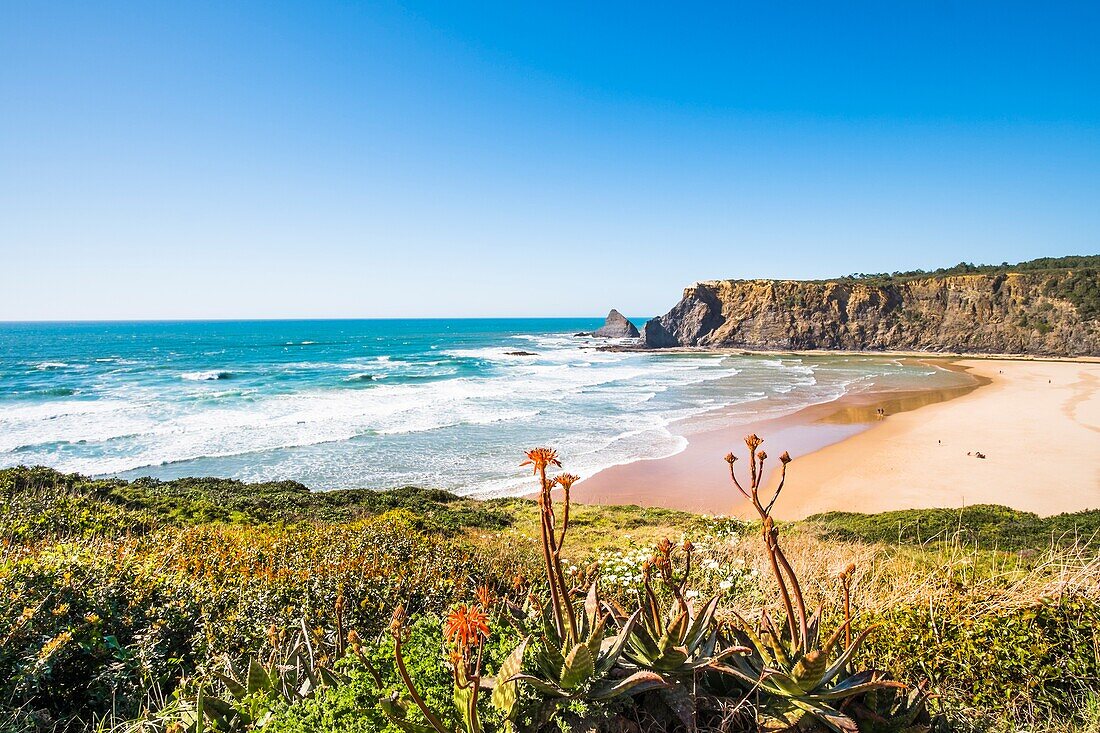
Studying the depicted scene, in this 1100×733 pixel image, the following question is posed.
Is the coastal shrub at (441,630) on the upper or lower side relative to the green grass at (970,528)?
upper

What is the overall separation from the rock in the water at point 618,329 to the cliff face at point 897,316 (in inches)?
734

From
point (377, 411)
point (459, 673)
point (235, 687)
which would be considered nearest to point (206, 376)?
point (377, 411)

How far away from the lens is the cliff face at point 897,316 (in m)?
64.6

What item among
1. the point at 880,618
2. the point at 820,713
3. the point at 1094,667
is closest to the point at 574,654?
the point at 820,713

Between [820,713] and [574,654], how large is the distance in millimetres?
1085

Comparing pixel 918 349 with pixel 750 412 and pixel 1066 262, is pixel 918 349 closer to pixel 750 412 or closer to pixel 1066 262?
pixel 1066 262

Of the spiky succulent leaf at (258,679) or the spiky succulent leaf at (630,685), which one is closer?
the spiky succulent leaf at (630,685)

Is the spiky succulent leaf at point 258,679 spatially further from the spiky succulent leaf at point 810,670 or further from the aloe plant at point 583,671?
the spiky succulent leaf at point 810,670

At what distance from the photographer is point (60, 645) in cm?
297

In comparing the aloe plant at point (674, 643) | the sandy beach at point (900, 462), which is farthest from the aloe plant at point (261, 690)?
the sandy beach at point (900, 462)

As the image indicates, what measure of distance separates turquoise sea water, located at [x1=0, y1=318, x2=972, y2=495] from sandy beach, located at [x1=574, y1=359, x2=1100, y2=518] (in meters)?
2.22

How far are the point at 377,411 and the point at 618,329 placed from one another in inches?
3173

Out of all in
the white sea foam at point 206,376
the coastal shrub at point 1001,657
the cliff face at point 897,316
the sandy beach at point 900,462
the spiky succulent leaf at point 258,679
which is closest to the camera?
the spiky succulent leaf at point 258,679

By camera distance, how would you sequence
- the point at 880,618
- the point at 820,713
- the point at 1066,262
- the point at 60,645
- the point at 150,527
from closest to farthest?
the point at 820,713 → the point at 60,645 → the point at 880,618 → the point at 150,527 → the point at 1066,262
